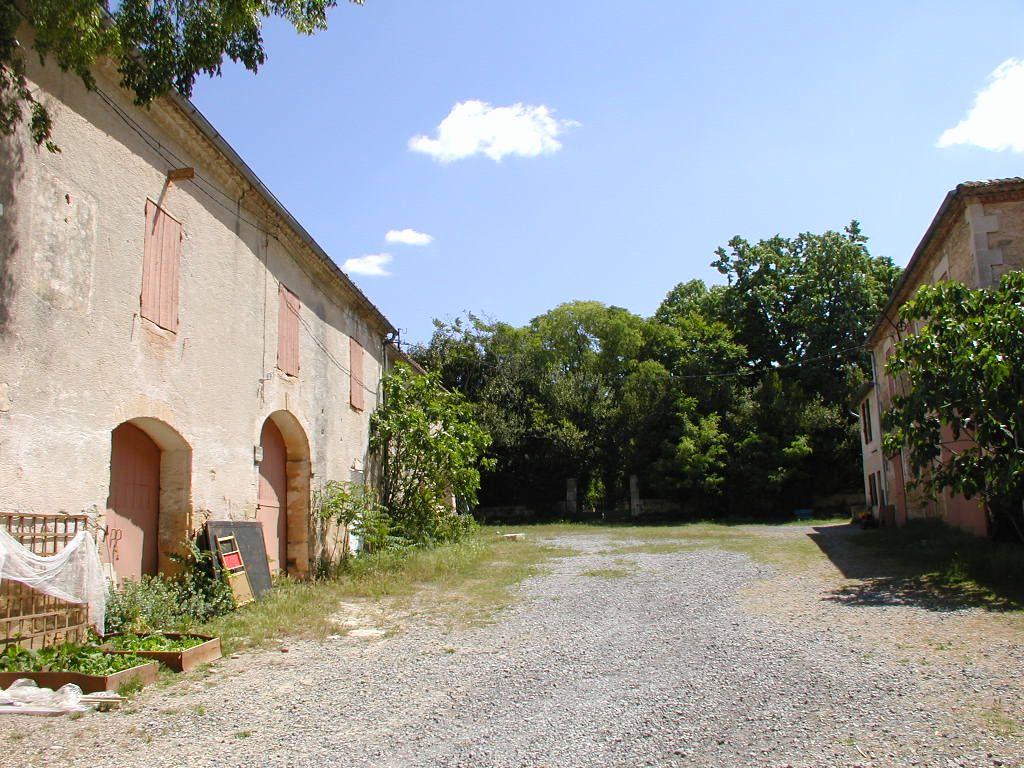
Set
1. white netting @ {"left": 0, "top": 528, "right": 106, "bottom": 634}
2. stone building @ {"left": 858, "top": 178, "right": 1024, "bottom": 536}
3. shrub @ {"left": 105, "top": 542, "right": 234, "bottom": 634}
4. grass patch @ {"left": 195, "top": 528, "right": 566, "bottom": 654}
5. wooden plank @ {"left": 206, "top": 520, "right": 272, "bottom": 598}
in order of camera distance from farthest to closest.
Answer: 1. stone building @ {"left": 858, "top": 178, "right": 1024, "bottom": 536}
2. wooden plank @ {"left": 206, "top": 520, "right": 272, "bottom": 598}
3. grass patch @ {"left": 195, "top": 528, "right": 566, "bottom": 654}
4. shrub @ {"left": 105, "top": 542, "right": 234, "bottom": 634}
5. white netting @ {"left": 0, "top": 528, "right": 106, "bottom": 634}

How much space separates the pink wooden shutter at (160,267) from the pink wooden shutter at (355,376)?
19.7 feet

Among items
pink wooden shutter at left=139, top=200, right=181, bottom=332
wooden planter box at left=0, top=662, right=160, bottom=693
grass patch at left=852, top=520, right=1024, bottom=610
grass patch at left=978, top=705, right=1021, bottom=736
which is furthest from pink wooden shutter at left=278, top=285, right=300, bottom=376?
grass patch at left=978, top=705, right=1021, bottom=736

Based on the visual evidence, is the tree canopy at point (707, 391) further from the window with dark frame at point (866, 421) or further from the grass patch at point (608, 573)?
the grass patch at point (608, 573)

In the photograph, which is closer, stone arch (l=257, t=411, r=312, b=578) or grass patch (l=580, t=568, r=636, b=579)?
grass patch (l=580, t=568, r=636, b=579)

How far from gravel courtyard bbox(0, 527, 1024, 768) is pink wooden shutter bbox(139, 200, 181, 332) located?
3715 millimetres

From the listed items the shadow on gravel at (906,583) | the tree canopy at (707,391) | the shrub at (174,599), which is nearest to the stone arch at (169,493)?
the shrub at (174,599)

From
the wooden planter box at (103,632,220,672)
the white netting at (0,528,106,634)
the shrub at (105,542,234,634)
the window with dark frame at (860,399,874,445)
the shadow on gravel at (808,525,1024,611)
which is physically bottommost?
the shadow on gravel at (808,525,1024,611)

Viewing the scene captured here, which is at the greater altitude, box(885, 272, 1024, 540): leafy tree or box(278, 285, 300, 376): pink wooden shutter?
box(278, 285, 300, 376): pink wooden shutter

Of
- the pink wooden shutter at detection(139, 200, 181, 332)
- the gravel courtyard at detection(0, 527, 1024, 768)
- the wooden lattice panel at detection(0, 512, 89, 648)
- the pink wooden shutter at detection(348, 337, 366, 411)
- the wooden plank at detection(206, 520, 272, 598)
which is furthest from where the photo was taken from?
the pink wooden shutter at detection(348, 337, 366, 411)

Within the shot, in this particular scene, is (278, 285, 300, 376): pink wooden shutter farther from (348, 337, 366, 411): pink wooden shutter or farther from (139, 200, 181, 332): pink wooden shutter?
(139, 200, 181, 332): pink wooden shutter

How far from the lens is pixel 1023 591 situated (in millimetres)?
8711

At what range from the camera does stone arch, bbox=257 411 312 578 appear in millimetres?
12172

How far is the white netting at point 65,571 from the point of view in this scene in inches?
227

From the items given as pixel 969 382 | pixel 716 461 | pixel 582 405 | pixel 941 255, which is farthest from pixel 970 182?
pixel 582 405
